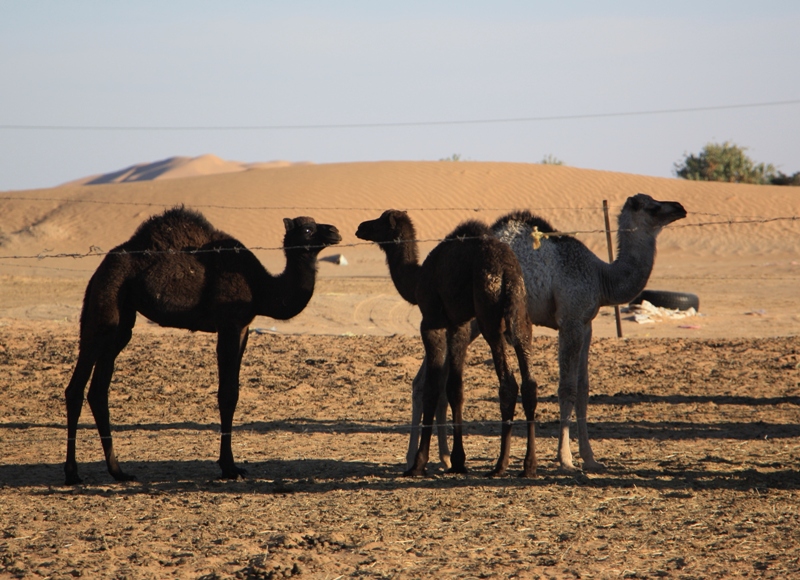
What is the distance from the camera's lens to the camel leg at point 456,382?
7.87 m

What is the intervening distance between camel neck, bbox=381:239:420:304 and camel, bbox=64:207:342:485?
629 mm

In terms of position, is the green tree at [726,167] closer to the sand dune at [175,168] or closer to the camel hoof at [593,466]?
the camel hoof at [593,466]

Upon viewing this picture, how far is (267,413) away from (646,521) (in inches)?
245

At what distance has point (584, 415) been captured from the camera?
8.45 metres

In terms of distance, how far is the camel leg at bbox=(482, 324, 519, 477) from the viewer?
7535 mm

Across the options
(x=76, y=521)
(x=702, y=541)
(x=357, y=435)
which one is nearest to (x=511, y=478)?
(x=702, y=541)

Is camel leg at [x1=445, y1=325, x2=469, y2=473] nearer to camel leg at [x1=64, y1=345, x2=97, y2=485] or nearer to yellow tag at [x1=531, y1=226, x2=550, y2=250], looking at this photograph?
yellow tag at [x1=531, y1=226, x2=550, y2=250]

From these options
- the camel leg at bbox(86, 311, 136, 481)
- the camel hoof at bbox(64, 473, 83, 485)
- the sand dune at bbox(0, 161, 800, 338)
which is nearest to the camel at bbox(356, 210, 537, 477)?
the camel leg at bbox(86, 311, 136, 481)

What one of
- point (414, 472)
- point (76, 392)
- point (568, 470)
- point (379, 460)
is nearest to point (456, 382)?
point (414, 472)

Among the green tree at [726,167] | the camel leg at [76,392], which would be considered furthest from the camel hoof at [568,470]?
the green tree at [726,167]

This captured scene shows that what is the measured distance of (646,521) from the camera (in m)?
6.39

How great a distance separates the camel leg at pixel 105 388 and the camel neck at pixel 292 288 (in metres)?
1.18

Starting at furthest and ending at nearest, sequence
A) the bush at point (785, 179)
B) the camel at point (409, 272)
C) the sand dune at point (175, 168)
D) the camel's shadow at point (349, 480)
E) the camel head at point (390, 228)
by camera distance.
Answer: the sand dune at point (175, 168), the bush at point (785, 179), the camel head at point (390, 228), the camel at point (409, 272), the camel's shadow at point (349, 480)

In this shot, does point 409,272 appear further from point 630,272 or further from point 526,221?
point 630,272
